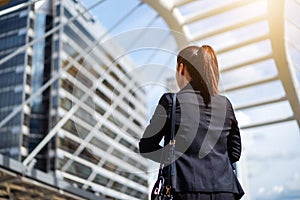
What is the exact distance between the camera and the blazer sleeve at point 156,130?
1.24 metres

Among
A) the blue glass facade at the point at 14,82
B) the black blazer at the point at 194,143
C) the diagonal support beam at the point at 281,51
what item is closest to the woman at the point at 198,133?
the black blazer at the point at 194,143

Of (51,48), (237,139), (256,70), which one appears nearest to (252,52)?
(256,70)

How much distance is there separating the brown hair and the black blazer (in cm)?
3

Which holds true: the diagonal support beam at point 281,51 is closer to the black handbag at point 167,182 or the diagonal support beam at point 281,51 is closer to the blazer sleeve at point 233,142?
the blazer sleeve at point 233,142

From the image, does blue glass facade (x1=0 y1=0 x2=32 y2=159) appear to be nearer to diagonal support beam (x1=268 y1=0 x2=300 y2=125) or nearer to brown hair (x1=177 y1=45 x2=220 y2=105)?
diagonal support beam (x1=268 y1=0 x2=300 y2=125)

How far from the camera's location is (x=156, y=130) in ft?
4.09

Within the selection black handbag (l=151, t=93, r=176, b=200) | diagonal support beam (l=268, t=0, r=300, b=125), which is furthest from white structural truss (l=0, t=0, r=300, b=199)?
black handbag (l=151, t=93, r=176, b=200)

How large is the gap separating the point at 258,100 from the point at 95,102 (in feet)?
23.3

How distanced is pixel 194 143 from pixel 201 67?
0.24 meters

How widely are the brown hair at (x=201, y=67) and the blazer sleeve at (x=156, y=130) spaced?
13 centimetres

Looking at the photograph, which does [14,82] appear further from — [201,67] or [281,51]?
[201,67]

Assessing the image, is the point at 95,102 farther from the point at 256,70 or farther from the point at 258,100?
the point at 258,100

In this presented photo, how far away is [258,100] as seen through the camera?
8.09m

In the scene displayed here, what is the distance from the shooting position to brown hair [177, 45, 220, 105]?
134 cm
